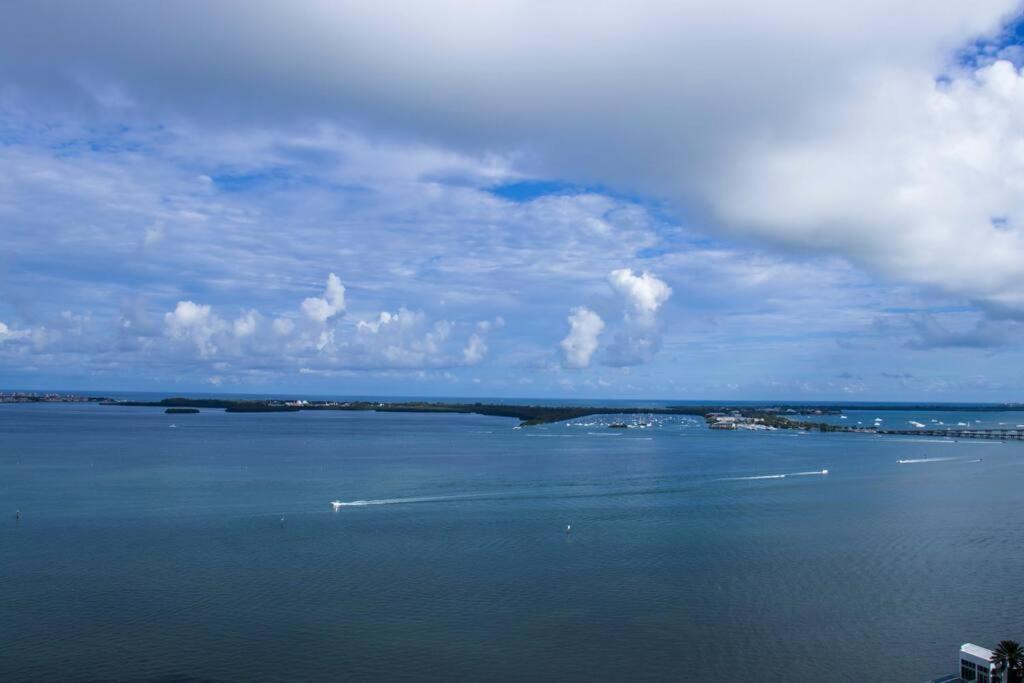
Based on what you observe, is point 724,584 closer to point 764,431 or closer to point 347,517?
point 347,517

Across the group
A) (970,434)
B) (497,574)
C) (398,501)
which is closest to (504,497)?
(398,501)

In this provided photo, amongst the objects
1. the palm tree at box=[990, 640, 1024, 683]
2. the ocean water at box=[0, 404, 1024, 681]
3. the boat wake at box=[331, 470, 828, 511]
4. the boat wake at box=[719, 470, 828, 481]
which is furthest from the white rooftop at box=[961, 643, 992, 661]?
the boat wake at box=[719, 470, 828, 481]

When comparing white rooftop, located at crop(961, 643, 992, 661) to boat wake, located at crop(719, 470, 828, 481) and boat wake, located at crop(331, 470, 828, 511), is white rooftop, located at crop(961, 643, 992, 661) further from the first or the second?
boat wake, located at crop(719, 470, 828, 481)

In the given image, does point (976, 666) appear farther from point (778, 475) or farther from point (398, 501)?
point (778, 475)

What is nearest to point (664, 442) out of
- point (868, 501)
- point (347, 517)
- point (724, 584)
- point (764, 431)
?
point (764, 431)

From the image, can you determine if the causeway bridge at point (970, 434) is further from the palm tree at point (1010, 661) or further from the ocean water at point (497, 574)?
the palm tree at point (1010, 661)

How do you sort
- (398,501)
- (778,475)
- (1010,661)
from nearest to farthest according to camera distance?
1. (1010,661)
2. (398,501)
3. (778,475)
